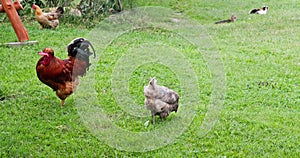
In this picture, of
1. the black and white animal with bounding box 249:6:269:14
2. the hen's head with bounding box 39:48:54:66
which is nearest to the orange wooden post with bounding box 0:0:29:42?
the hen's head with bounding box 39:48:54:66

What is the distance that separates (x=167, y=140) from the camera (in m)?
4.86

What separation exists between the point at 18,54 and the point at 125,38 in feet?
8.34

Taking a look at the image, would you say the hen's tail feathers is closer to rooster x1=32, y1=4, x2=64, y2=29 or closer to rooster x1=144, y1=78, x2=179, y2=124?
rooster x1=144, y1=78, x2=179, y2=124

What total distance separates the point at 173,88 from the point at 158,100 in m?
1.54

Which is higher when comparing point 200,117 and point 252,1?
point 200,117

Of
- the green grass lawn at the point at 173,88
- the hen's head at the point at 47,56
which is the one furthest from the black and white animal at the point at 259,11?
the hen's head at the point at 47,56

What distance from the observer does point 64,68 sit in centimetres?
566

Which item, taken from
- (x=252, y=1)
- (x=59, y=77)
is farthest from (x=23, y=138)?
(x=252, y=1)

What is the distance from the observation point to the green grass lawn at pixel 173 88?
4695 mm

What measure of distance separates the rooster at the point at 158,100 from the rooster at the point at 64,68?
118 cm

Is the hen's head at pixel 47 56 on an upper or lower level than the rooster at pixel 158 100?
upper

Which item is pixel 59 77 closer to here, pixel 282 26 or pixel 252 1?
pixel 282 26

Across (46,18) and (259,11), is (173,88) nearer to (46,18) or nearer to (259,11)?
(46,18)

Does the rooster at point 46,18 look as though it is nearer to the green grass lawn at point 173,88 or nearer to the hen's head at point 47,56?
the green grass lawn at point 173,88
